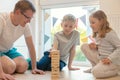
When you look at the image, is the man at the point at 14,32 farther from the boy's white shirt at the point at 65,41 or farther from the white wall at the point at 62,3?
the white wall at the point at 62,3

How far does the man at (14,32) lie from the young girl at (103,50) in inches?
17.9

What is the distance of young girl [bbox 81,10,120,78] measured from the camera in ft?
4.76

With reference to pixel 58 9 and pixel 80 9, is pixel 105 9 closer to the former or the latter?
pixel 80 9

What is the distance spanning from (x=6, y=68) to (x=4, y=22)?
318 mm

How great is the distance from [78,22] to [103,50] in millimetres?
750

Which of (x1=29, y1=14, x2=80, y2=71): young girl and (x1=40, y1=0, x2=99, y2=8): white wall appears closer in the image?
(x1=29, y1=14, x2=80, y2=71): young girl

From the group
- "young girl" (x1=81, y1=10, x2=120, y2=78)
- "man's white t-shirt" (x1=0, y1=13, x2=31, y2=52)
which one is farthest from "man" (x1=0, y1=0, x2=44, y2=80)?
"young girl" (x1=81, y1=10, x2=120, y2=78)

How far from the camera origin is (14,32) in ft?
4.99

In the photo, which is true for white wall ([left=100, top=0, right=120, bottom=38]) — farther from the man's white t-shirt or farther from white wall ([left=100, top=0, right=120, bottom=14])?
the man's white t-shirt

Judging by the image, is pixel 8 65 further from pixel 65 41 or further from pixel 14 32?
pixel 65 41

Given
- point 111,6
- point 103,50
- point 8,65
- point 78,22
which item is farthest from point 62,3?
point 8,65

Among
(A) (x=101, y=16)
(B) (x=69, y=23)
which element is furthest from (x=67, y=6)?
(A) (x=101, y=16)

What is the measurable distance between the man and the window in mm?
761

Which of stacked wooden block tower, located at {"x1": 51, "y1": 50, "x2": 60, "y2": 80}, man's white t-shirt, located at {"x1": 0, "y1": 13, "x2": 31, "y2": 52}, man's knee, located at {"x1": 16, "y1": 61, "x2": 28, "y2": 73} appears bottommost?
man's knee, located at {"x1": 16, "y1": 61, "x2": 28, "y2": 73}
